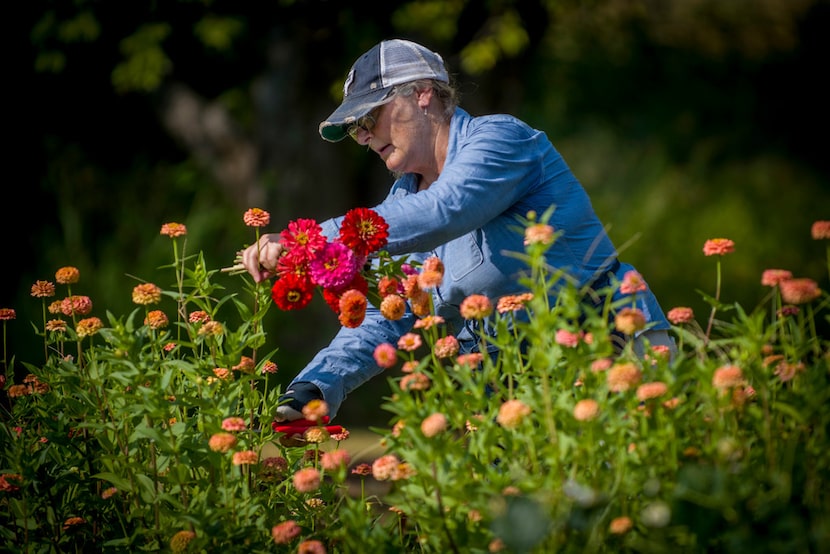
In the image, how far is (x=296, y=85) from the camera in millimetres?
7887

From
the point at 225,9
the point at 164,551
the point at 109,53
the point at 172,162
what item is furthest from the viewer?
the point at 172,162

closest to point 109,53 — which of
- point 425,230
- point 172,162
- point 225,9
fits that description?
point 225,9

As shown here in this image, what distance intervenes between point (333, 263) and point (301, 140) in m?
5.56

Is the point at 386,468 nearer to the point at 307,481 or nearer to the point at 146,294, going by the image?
the point at 307,481

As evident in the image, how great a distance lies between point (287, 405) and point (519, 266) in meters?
0.79

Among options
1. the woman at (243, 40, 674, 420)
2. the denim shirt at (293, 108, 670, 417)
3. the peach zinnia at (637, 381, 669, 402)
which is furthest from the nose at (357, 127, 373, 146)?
the peach zinnia at (637, 381, 669, 402)

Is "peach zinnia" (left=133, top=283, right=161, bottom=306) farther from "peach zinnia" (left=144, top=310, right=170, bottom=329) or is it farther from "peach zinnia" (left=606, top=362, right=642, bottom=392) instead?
"peach zinnia" (left=606, top=362, right=642, bottom=392)

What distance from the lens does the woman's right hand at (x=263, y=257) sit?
2619 mm

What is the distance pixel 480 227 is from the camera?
3096 millimetres

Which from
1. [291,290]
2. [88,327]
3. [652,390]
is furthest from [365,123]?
[652,390]

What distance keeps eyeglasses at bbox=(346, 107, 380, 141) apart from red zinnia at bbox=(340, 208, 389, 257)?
0.64 m

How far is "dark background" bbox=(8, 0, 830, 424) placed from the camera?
25.2ft

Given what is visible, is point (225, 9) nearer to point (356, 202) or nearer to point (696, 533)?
point (356, 202)

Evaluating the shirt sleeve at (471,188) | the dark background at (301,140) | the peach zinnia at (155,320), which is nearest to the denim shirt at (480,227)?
the shirt sleeve at (471,188)
